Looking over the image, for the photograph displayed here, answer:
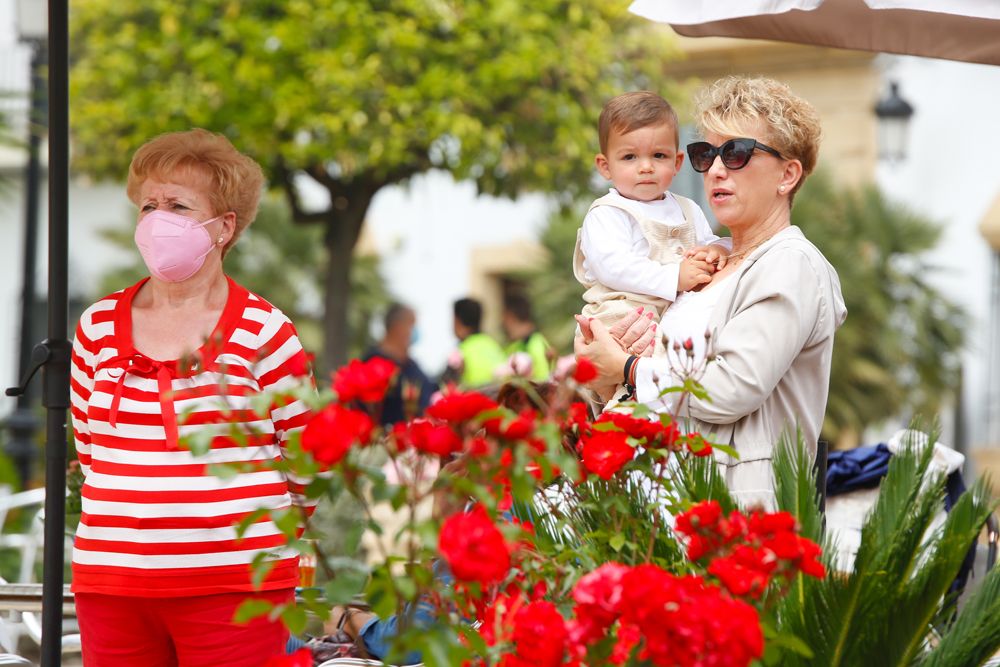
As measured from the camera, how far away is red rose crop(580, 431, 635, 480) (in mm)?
2348

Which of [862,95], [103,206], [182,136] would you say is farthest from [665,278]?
[103,206]

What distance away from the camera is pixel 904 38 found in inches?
136

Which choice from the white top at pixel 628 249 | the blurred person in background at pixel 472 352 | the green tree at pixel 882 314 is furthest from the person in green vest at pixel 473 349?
the white top at pixel 628 249

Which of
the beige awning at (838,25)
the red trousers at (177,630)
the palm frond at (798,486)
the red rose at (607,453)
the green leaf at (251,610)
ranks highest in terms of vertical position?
the beige awning at (838,25)

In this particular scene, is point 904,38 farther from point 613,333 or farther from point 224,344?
point 224,344

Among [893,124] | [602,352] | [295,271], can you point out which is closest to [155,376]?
[602,352]

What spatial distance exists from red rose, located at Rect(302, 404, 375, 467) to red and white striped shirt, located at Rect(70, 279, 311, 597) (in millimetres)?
903

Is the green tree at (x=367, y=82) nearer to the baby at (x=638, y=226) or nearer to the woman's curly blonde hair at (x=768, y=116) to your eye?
the baby at (x=638, y=226)

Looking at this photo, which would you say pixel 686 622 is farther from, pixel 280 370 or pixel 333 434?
pixel 280 370

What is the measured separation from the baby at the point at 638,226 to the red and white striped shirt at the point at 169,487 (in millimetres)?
727

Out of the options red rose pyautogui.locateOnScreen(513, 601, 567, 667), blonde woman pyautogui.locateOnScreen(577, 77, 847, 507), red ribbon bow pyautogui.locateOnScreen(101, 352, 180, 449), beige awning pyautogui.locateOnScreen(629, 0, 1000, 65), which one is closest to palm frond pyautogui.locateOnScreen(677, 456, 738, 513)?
blonde woman pyautogui.locateOnScreen(577, 77, 847, 507)

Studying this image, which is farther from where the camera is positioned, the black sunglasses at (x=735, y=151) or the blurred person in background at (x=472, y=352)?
the blurred person in background at (x=472, y=352)

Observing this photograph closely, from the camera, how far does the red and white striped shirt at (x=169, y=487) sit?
9.18 ft

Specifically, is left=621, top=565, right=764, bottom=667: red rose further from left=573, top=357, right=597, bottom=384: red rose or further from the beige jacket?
the beige jacket
